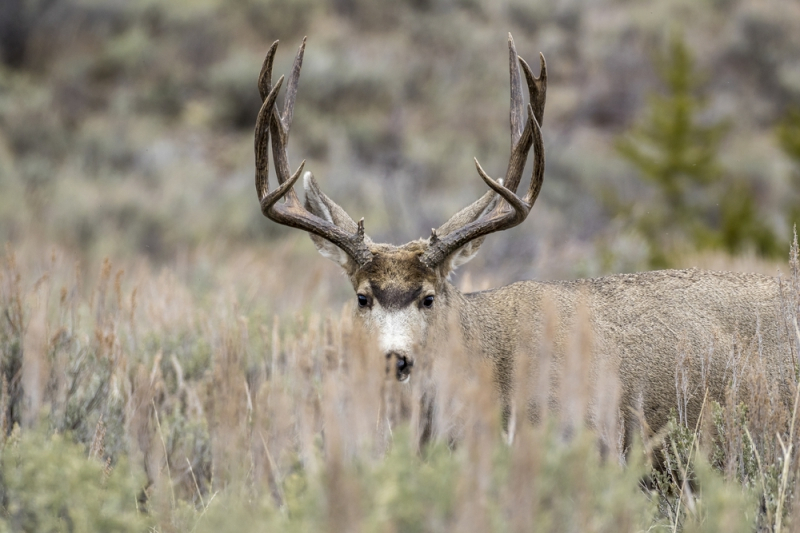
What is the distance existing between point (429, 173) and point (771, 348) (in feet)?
44.4

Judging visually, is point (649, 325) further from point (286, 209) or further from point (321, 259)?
Answer: point (321, 259)

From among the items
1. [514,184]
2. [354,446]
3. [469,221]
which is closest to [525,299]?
[469,221]

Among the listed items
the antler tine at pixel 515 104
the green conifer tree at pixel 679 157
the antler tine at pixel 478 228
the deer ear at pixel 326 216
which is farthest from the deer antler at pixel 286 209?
the green conifer tree at pixel 679 157

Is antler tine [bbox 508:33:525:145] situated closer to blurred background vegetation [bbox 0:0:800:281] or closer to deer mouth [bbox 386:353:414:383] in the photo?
deer mouth [bbox 386:353:414:383]

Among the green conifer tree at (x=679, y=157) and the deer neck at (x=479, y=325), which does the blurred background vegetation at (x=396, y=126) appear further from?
the deer neck at (x=479, y=325)

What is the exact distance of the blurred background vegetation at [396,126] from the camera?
46.3 feet

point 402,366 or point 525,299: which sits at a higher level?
point 525,299

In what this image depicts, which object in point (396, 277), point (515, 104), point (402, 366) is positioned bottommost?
point (402, 366)

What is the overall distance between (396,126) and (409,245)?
15472mm

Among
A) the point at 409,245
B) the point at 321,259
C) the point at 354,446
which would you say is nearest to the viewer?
the point at 354,446

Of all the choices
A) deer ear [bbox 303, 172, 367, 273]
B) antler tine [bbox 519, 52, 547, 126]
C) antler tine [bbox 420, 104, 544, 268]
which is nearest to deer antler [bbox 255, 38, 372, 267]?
deer ear [bbox 303, 172, 367, 273]

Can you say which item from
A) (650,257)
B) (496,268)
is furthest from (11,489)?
(650,257)

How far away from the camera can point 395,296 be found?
15.6ft

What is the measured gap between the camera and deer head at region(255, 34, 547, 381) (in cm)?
474
